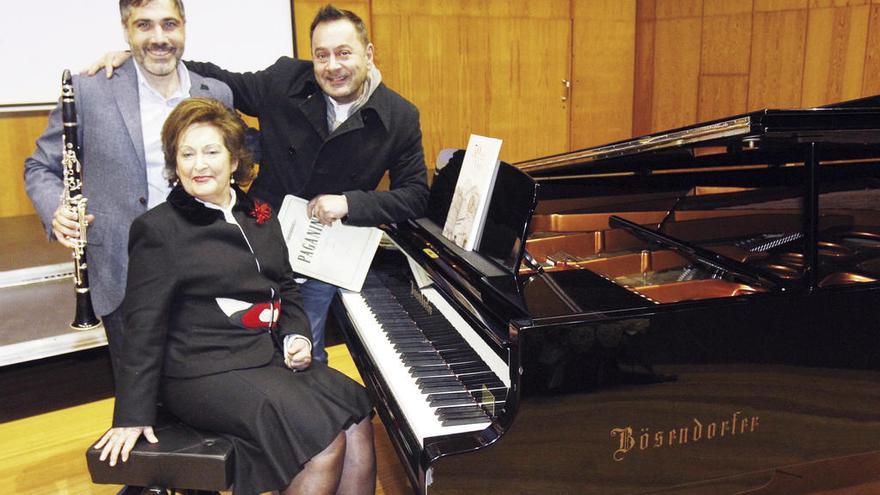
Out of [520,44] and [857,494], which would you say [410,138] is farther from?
[520,44]

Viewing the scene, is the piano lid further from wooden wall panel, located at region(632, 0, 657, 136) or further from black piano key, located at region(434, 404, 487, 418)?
wooden wall panel, located at region(632, 0, 657, 136)

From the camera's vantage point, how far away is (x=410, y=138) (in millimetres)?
2283

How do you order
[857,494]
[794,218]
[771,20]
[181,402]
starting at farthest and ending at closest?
[771,20] → [794,218] → [857,494] → [181,402]

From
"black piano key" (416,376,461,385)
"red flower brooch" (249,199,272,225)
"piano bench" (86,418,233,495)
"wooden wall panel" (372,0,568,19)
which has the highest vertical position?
"wooden wall panel" (372,0,568,19)

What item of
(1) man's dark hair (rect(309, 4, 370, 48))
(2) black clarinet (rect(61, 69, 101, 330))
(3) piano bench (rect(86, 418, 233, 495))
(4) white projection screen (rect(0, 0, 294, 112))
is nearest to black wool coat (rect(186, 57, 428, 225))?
(1) man's dark hair (rect(309, 4, 370, 48))

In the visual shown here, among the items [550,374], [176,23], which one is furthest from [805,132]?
[176,23]

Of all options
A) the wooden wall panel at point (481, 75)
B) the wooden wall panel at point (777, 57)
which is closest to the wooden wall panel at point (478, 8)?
the wooden wall panel at point (481, 75)

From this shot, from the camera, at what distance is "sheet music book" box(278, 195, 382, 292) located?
7.16ft

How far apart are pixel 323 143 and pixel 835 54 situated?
489 centimetres

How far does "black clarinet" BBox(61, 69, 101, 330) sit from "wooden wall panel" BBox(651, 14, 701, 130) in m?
5.77

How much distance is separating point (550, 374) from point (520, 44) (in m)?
5.23

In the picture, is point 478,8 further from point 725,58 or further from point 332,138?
point 332,138

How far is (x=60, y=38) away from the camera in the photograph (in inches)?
157

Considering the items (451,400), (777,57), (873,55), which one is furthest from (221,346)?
(777,57)
